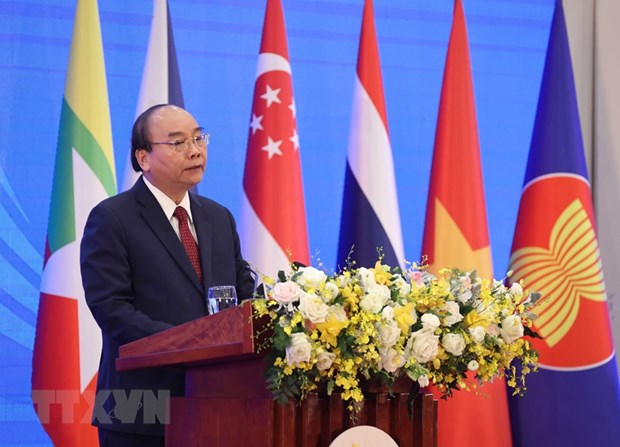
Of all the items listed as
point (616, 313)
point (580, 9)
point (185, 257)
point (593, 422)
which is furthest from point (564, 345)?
point (185, 257)

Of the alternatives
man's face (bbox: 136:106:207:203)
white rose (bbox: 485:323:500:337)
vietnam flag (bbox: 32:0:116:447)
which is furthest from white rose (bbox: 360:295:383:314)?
vietnam flag (bbox: 32:0:116:447)

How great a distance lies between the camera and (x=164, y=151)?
101 inches

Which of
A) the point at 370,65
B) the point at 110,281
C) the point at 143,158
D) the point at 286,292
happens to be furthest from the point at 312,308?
the point at 370,65

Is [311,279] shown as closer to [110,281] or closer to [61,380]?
[110,281]

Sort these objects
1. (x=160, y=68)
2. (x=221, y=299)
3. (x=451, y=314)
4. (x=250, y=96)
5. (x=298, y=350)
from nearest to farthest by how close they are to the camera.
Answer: (x=298, y=350)
(x=451, y=314)
(x=221, y=299)
(x=160, y=68)
(x=250, y=96)

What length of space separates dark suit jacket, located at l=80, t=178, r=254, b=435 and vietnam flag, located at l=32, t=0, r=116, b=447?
1.45 metres

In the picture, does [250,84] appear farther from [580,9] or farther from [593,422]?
[593,422]

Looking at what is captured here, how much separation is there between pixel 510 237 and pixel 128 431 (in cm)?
313

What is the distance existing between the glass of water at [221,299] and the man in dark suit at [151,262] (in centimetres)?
20

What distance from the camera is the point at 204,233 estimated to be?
257 centimetres

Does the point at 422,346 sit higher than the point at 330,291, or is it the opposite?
the point at 330,291

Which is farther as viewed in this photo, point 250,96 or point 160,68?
point 250,96

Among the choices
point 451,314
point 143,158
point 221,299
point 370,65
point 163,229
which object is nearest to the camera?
point 451,314

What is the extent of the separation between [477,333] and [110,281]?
985 millimetres
